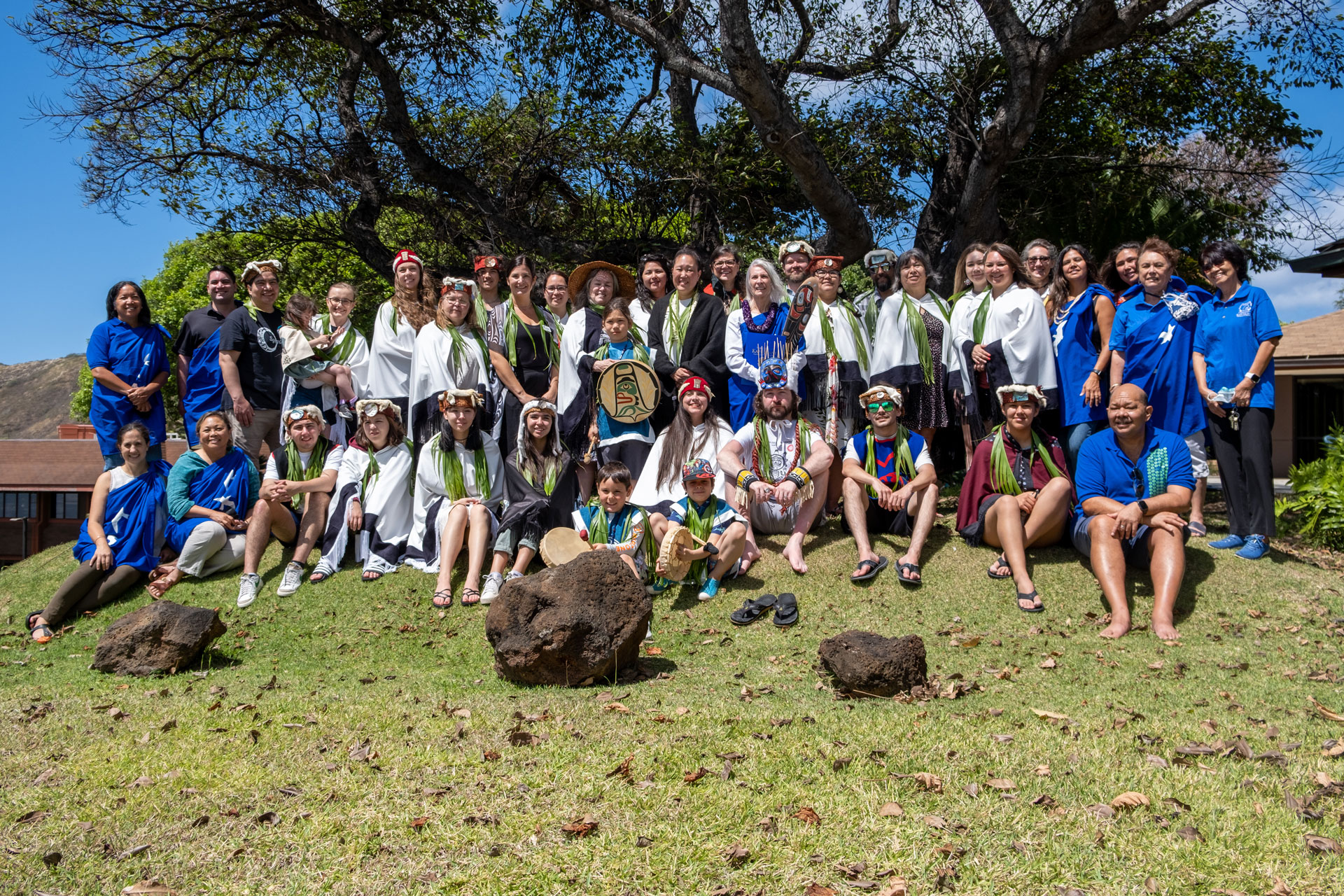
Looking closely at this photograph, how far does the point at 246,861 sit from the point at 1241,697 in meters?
4.48

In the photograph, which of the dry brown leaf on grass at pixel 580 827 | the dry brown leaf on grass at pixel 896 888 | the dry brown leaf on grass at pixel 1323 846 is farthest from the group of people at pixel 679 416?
the dry brown leaf on grass at pixel 896 888

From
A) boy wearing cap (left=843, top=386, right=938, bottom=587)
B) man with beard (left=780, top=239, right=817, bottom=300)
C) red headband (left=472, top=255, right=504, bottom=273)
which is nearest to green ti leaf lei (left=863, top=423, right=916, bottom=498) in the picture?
boy wearing cap (left=843, top=386, right=938, bottom=587)

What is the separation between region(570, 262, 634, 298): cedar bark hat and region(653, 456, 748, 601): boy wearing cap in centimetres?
226

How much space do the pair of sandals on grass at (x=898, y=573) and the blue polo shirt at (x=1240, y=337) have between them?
8.60ft

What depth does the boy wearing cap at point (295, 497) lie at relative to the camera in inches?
276

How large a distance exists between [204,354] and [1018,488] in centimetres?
679

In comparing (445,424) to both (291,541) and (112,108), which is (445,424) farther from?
(112,108)

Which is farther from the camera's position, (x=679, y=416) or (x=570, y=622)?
(x=679, y=416)

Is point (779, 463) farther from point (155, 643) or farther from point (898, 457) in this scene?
point (155, 643)

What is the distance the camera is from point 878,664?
4.47 meters

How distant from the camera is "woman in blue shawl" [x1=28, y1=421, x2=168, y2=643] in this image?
6.91m

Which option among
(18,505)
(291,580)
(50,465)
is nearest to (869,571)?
(291,580)

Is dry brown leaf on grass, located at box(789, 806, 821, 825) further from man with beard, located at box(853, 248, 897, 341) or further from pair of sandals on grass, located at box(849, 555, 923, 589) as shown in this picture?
man with beard, located at box(853, 248, 897, 341)

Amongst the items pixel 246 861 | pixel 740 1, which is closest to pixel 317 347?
pixel 740 1
